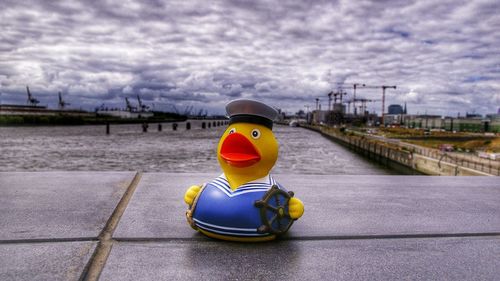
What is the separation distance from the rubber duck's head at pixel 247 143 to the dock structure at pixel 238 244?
26.8 inches

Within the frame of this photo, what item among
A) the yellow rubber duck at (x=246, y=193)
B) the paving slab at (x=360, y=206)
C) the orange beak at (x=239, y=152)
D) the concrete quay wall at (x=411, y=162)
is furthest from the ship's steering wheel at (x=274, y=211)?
the concrete quay wall at (x=411, y=162)

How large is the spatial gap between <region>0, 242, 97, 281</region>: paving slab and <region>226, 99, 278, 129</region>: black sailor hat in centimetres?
174

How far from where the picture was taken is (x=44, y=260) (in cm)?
310

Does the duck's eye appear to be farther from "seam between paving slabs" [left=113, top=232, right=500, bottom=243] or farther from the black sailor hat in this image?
"seam between paving slabs" [left=113, top=232, right=500, bottom=243]

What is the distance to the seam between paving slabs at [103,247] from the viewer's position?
2924 mm

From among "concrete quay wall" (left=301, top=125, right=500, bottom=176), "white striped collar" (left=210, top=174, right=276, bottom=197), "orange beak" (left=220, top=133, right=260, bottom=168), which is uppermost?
"orange beak" (left=220, top=133, right=260, bottom=168)

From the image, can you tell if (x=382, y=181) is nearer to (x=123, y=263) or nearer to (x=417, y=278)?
(x=417, y=278)

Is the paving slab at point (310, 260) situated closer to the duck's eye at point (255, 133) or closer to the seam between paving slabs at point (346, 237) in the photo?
the seam between paving slabs at point (346, 237)

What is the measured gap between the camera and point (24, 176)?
6.68 m

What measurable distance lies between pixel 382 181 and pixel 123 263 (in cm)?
519

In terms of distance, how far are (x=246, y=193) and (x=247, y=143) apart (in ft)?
1.55

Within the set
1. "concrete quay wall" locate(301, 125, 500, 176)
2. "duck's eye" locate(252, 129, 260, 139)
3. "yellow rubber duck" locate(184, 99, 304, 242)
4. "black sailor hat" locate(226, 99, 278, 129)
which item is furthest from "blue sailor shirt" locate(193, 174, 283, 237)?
"concrete quay wall" locate(301, 125, 500, 176)

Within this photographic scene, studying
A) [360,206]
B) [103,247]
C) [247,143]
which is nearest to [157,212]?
[103,247]

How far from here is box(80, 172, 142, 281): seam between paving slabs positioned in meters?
2.92
